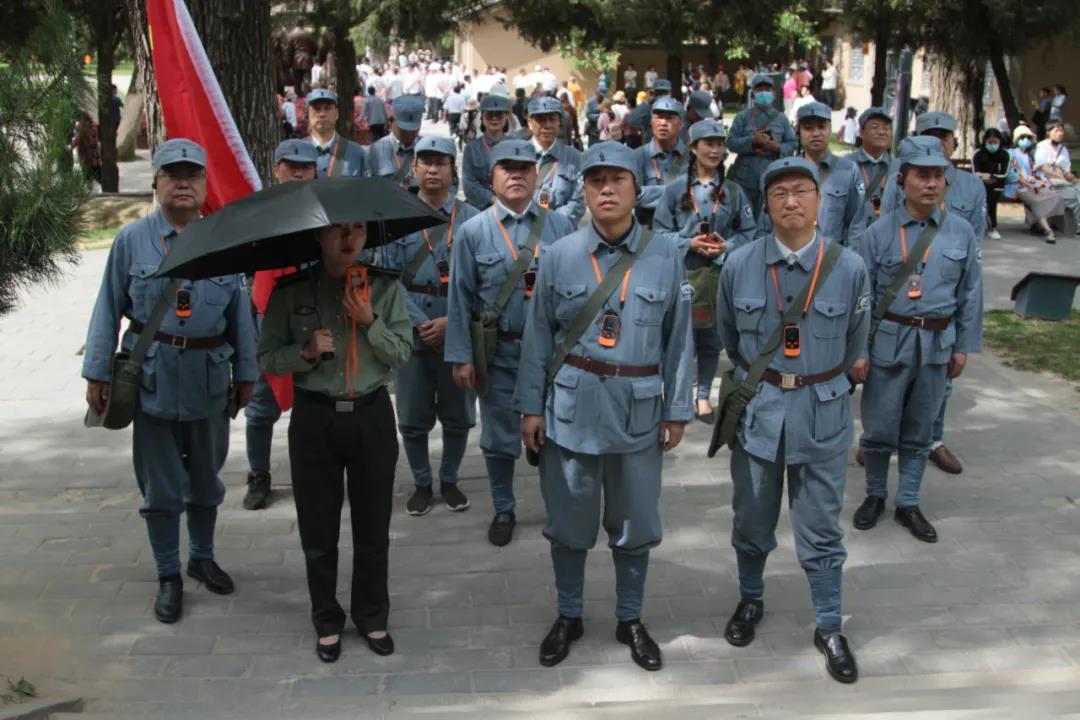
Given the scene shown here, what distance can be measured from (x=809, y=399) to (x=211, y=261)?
8.08 feet

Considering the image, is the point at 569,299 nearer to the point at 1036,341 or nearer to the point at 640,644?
the point at 640,644

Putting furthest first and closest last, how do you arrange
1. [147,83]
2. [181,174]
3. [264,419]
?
[147,83] < [264,419] < [181,174]

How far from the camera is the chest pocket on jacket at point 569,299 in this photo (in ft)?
16.8

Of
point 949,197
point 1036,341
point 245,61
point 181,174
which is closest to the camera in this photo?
point 181,174

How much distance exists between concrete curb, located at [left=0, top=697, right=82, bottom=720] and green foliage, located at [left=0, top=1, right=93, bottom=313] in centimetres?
160

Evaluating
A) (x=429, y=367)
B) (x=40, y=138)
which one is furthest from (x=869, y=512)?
(x=40, y=138)

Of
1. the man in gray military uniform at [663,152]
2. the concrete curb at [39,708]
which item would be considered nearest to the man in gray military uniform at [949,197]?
the man in gray military uniform at [663,152]

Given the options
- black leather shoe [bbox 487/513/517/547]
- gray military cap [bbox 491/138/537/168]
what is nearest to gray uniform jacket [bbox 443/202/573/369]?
gray military cap [bbox 491/138/537/168]

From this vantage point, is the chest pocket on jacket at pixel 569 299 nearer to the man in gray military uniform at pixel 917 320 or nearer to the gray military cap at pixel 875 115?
the man in gray military uniform at pixel 917 320

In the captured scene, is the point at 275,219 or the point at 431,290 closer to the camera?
the point at 275,219

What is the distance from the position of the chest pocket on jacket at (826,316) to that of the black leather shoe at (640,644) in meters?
1.44

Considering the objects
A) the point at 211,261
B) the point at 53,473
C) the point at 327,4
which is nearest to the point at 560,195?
the point at 53,473

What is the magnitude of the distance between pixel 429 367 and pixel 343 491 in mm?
1942

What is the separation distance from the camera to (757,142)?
10867 millimetres
